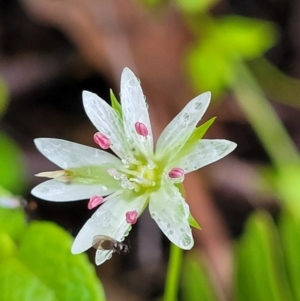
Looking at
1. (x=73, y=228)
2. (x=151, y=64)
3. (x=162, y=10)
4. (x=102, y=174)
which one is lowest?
(x=73, y=228)

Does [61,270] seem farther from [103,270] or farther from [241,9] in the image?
[241,9]

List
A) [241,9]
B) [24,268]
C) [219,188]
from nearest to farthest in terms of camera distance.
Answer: [24,268]
[219,188]
[241,9]

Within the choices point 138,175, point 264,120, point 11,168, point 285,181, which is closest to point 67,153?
point 138,175

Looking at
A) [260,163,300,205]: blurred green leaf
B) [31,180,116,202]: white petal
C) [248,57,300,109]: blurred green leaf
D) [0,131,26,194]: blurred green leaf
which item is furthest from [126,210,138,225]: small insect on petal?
[248,57,300,109]: blurred green leaf

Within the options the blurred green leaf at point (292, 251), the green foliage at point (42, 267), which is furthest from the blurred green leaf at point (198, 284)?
the green foliage at point (42, 267)

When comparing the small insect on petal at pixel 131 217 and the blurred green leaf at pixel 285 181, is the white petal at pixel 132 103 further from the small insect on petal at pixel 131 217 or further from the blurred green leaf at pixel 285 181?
the blurred green leaf at pixel 285 181

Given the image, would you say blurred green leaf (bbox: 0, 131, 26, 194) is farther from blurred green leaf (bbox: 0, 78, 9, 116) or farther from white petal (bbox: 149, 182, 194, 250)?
white petal (bbox: 149, 182, 194, 250)

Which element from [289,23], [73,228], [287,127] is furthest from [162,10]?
[73,228]
